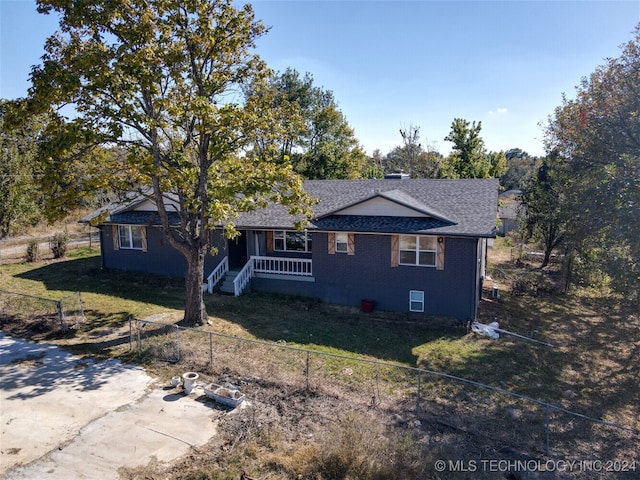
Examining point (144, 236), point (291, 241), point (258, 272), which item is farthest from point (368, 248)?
point (144, 236)

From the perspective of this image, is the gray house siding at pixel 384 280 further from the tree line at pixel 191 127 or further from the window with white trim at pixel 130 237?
the window with white trim at pixel 130 237

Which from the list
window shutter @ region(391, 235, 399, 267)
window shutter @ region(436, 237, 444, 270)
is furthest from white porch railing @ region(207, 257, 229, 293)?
window shutter @ region(436, 237, 444, 270)

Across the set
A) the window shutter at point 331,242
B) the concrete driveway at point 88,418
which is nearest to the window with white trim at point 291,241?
the window shutter at point 331,242

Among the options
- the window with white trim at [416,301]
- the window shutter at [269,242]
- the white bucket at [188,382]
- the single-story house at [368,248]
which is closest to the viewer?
the white bucket at [188,382]

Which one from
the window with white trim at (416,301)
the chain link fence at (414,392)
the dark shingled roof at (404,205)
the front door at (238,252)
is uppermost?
the dark shingled roof at (404,205)

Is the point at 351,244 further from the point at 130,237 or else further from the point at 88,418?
the point at 130,237

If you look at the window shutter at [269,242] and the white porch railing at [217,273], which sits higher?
the window shutter at [269,242]

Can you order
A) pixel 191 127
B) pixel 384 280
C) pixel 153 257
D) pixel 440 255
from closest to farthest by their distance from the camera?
pixel 191 127 → pixel 440 255 → pixel 384 280 → pixel 153 257

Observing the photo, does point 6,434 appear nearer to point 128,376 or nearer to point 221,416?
point 128,376

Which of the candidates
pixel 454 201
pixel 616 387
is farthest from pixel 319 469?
pixel 454 201
